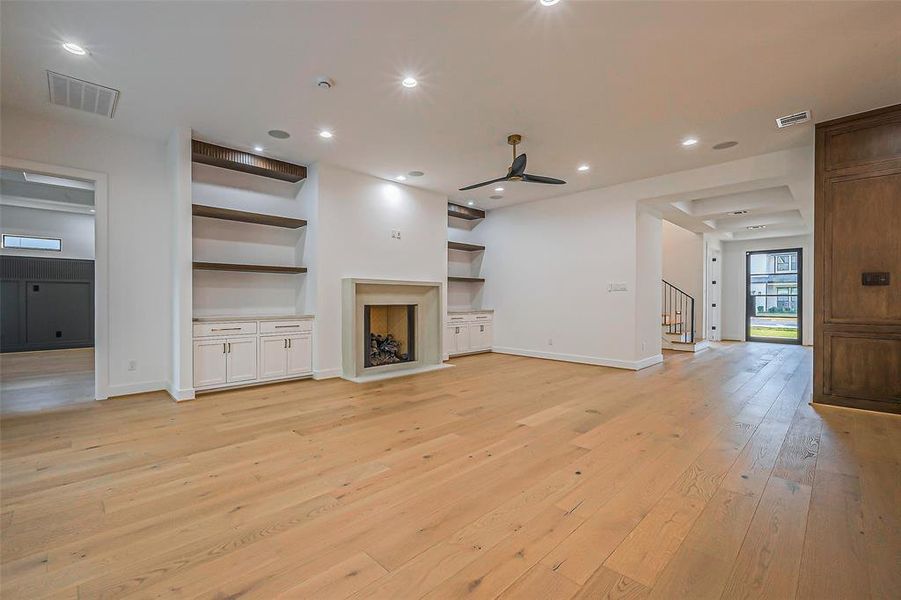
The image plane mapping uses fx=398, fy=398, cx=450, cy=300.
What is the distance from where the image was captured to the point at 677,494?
2236 millimetres

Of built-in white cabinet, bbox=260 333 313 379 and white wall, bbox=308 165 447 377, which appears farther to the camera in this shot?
white wall, bbox=308 165 447 377

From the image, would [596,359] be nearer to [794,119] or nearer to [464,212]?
[464,212]

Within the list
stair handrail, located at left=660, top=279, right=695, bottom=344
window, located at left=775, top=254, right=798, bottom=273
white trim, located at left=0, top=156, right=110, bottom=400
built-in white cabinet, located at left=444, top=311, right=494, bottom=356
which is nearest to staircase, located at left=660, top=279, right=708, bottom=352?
stair handrail, located at left=660, top=279, right=695, bottom=344

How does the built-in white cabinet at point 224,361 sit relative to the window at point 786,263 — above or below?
below

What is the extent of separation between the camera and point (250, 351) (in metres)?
4.86

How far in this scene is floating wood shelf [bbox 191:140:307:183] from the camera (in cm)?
459

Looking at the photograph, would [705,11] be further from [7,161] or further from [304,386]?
[7,161]

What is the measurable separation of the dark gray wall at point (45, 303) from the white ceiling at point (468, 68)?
19.8 feet

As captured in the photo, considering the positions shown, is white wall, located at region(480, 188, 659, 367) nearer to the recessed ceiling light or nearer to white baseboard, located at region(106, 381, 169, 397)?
white baseboard, located at region(106, 381, 169, 397)

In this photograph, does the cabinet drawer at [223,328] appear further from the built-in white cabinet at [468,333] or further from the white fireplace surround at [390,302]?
the built-in white cabinet at [468,333]

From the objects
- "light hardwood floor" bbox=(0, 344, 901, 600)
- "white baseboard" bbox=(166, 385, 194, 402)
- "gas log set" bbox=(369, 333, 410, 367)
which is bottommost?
"light hardwood floor" bbox=(0, 344, 901, 600)

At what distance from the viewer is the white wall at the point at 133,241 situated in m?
4.27

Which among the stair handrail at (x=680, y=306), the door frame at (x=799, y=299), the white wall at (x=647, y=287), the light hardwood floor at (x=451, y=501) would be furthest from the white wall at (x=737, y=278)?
the light hardwood floor at (x=451, y=501)

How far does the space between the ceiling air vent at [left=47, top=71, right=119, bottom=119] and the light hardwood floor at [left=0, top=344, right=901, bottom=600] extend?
2.92 meters
